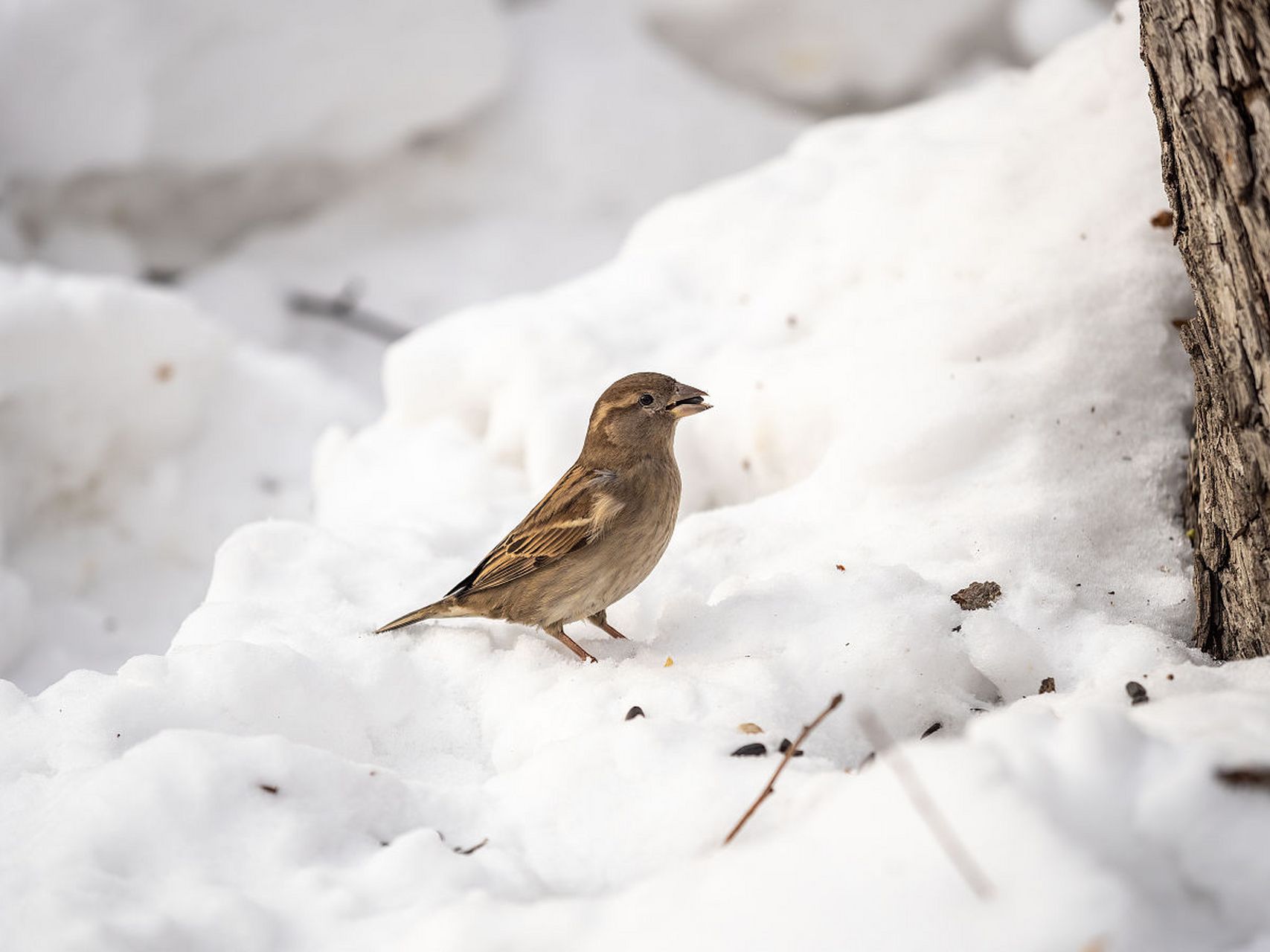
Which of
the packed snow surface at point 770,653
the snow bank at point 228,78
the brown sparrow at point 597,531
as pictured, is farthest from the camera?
the snow bank at point 228,78

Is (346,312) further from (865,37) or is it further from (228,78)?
(865,37)

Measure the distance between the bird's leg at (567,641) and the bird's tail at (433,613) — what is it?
10.0 inches

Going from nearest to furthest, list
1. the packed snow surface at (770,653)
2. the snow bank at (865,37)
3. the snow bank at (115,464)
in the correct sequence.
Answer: the packed snow surface at (770,653)
the snow bank at (115,464)
the snow bank at (865,37)

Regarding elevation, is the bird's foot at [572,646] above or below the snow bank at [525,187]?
below

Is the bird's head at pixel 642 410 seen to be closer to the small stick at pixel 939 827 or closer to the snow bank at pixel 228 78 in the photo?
the small stick at pixel 939 827

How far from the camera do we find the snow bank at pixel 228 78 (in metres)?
6.24

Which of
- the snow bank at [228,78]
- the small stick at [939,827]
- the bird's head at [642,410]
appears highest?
the snow bank at [228,78]

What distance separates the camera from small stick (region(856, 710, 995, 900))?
6.28 ft

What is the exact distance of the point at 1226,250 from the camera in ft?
8.52

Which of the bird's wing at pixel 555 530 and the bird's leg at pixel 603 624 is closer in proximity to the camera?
the bird's wing at pixel 555 530

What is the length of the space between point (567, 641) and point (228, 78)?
4.53 meters

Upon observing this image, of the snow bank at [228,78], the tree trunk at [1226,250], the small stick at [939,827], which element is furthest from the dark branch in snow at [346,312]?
the small stick at [939,827]

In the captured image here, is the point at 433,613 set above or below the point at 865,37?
below

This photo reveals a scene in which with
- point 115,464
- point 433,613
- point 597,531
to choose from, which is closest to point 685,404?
point 597,531
